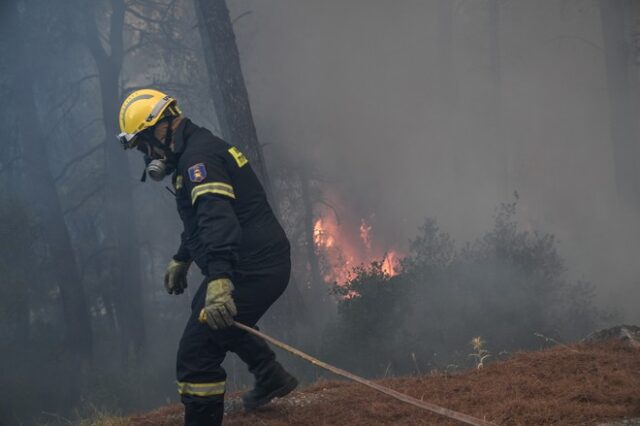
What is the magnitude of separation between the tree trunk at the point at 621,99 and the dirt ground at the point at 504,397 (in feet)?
42.6

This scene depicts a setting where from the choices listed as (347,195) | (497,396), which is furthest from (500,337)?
(347,195)

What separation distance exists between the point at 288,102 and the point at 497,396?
1774 cm

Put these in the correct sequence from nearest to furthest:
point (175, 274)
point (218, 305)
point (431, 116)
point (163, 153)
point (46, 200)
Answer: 1. point (218, 305)
2. point (163, 153)
3. point (175, 274)
4. point (46, 200)
5. point (431, 116)

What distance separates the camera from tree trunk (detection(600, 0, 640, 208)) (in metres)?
16.4

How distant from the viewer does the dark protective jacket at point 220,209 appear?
401 cm

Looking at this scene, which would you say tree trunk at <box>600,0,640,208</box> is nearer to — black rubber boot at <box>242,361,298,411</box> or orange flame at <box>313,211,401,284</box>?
orange flame at <box>313,211,401,284</box>

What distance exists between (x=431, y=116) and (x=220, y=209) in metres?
19.6

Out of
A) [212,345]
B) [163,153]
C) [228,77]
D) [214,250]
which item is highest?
[228,77]

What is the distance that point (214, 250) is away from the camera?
3.97 m

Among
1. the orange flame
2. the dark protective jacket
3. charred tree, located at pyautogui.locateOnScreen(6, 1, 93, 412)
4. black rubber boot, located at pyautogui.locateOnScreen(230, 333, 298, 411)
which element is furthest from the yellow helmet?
the orange flame

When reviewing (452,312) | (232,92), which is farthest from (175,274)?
(232,92)

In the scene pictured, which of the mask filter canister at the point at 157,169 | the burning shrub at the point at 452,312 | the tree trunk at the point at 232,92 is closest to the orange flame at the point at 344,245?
the burning shrub at the point at 452,312

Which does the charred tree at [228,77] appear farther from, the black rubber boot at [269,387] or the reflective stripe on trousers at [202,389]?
the reflective stripe on trousers at [202,389]

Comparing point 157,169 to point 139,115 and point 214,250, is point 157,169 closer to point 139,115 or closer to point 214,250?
point 139,115
